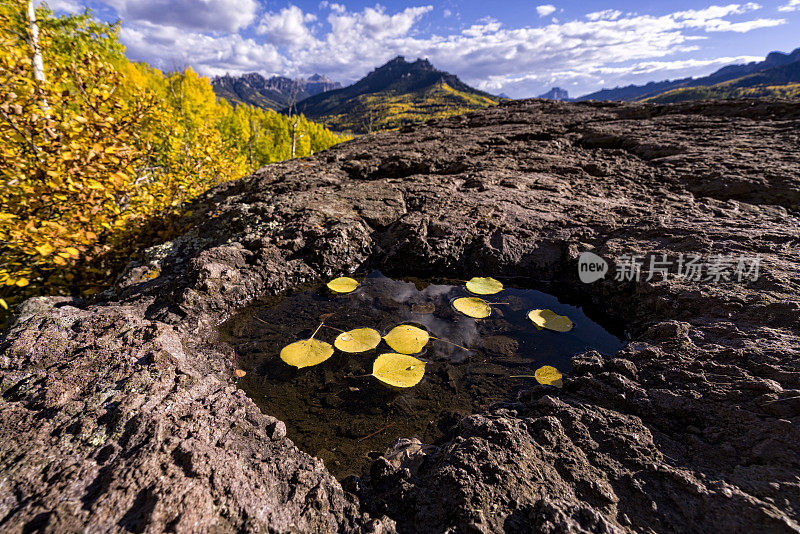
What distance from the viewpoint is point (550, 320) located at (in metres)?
2.25

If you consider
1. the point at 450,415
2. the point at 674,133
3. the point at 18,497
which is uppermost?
the point at 674,133

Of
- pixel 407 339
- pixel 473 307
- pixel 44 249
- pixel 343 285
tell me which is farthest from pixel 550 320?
pixel 44 249

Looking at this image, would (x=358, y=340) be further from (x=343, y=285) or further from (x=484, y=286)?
(x=484, y=286)

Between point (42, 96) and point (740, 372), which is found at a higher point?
point (42, 96)

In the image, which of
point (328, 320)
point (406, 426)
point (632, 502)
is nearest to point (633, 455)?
point (632, 502)

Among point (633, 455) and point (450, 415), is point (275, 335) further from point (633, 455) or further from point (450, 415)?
point (633, 455)

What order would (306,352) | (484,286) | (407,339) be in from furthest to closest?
1. (484,286)
2. (407,339)
3. (306,352)

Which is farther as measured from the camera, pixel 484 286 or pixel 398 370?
pixel 484 286

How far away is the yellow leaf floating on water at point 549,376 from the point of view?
5.54 ft

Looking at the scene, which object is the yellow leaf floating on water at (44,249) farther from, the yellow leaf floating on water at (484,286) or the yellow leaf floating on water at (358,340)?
the yellow leaf floating on water at (484,286)

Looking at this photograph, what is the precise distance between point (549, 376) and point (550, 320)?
0.61 m

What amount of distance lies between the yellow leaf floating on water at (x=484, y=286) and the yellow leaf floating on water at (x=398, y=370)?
95 centimetres

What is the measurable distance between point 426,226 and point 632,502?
2.43 m

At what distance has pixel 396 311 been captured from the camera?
2369mm
